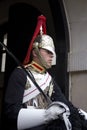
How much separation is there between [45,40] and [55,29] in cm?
109

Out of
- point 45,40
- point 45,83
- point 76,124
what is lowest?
point 76,124

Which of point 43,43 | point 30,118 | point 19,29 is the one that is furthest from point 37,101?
point 19,29

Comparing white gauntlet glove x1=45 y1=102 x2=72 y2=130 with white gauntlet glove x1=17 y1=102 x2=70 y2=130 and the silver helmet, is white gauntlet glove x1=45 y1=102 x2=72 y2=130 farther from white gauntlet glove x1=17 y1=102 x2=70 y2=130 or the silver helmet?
the silver helmet

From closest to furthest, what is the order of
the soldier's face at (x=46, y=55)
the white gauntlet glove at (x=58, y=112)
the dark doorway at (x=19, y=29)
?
the white gauntlet glove at (x=58, y=112) → the soldier's face at (x=46, y=55) → the dark doorway at (x=19, y=29)

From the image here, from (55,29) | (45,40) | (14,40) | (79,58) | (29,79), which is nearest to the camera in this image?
(29,79)

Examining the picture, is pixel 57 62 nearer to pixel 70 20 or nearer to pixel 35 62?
pixel 70 20

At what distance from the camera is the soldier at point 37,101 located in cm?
234

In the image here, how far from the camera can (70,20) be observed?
12.3ft

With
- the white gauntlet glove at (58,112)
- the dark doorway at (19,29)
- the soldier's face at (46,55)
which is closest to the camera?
the white gauntlet glove at (58,112)

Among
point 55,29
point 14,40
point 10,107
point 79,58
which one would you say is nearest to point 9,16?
point 14,40

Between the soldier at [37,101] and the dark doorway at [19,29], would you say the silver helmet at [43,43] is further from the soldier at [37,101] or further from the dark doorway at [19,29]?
the dark doorway at [19,29]

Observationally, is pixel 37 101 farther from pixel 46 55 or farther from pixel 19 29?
pixel 19 29

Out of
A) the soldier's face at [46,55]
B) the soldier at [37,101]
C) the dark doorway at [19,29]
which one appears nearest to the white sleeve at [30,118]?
the soldier at [37,101]

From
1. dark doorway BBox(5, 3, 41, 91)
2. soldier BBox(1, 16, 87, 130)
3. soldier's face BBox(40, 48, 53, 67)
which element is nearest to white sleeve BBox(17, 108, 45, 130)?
soldier BBox(1, 16, 87, 130)
